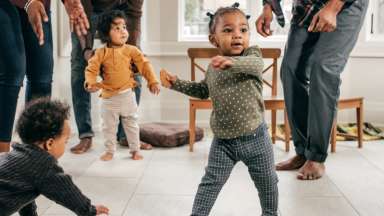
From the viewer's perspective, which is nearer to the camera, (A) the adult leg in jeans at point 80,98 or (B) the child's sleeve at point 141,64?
(B) the child's sleeve at point 141,64

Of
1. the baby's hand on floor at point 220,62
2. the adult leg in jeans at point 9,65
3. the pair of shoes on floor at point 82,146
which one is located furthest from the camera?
the pair of shoes on floor at point 82,146

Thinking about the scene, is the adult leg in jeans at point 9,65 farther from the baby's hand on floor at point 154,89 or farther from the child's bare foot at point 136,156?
the child's bare foot at point 136,156

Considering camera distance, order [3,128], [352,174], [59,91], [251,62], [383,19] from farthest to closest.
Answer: [383,19] < [59,91] < [352,174] < [3,128] < [251,62]

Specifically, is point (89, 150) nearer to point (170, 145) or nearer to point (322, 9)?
point (170, 145)

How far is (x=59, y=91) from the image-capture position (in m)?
4.18

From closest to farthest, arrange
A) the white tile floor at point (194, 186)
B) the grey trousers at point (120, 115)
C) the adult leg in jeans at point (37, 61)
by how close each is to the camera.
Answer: the white tile floor at point (194, 186), the adult leg in jeans at point (37, 61), the grey trousers at point (120, 115)

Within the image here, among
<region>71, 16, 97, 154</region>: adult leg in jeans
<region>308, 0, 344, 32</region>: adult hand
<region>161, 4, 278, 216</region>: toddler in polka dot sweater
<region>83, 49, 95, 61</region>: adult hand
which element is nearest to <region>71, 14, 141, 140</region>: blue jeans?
<region>71, 16, 97, 154</region>: adult leg in jeans

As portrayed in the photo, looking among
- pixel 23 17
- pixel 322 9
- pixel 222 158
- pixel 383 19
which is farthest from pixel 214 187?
pixel 383 19

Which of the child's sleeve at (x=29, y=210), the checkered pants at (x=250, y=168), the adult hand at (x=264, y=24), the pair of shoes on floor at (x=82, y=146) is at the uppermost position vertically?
the adult hand at (x=264, y=24)

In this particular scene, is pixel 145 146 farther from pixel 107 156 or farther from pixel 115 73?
pixel 115 73

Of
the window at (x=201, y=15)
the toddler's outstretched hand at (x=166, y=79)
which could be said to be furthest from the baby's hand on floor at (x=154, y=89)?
the window at (x=201, y=15)

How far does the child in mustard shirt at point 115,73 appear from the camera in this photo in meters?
3.10

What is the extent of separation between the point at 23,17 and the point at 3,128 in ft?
1.68

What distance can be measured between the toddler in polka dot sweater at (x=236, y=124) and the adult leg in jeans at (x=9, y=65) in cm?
96
